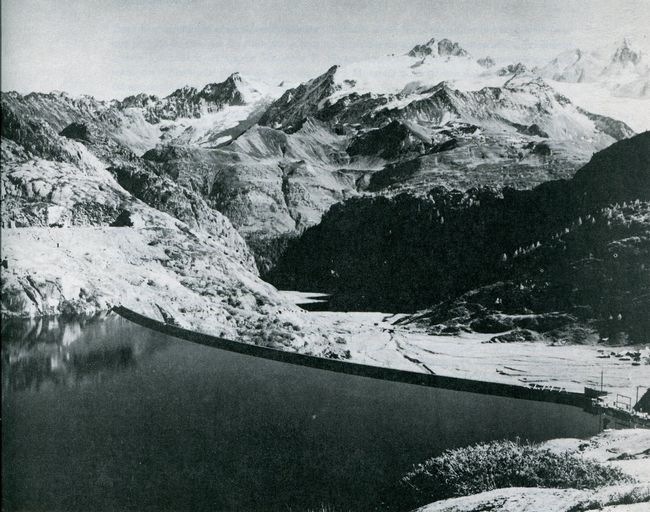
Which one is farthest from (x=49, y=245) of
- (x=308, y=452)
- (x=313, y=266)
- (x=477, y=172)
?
(x=477, y=172)

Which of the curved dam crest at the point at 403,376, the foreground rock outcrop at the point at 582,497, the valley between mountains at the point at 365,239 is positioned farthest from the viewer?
the valley between mountains at the point at 365,239

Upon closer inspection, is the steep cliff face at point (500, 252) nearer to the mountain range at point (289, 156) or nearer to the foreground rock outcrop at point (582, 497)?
the mountain range at point (289, 156)

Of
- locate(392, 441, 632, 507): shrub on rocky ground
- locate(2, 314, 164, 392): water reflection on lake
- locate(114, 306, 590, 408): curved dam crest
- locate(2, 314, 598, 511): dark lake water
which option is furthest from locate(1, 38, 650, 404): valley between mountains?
locate(392, 441, 632, 507): shrub on rocky ground

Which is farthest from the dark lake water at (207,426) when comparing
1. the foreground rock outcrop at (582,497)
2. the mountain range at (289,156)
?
the mountain range at (289,156)

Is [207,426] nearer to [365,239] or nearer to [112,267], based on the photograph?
[112,267]

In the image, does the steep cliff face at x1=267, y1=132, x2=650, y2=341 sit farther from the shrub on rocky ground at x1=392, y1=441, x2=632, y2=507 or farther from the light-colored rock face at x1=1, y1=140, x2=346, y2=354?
the shrub on rocky ground at x1=392, y1=441, x2=632, y2=507
